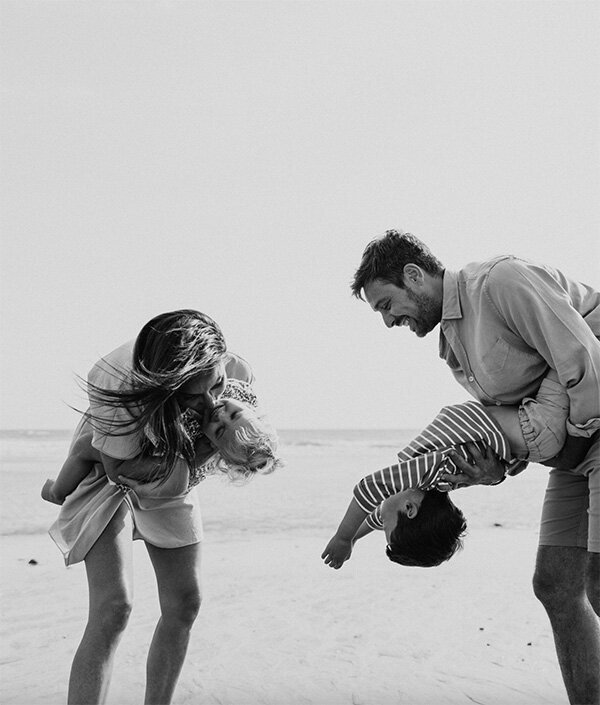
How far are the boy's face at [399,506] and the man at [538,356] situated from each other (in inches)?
8.0

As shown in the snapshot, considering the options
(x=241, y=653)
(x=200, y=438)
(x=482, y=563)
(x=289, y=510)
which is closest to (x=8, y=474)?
(x=289, y=510)

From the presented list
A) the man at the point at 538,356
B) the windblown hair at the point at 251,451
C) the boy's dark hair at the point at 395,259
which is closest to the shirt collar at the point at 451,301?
the man at the point at 538,356

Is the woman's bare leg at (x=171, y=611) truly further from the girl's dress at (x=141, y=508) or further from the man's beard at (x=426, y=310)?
the man's beard at (x=426, y=310)

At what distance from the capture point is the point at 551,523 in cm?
358

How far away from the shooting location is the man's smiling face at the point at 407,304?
3406 mm

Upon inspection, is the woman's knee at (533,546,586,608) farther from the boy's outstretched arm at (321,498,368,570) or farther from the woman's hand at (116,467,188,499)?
the woman's hand at (116,467,188,499)

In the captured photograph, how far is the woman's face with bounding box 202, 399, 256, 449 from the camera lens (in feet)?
10.7

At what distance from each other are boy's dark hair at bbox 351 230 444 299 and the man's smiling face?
3 cm

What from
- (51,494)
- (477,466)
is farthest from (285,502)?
(477,466)

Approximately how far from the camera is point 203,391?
10.5 ft

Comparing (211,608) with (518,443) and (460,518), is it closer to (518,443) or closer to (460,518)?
(460,518)

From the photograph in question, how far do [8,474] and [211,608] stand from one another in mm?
11062

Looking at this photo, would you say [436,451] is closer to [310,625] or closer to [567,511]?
[567,511]

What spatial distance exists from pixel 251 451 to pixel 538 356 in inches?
44.9
